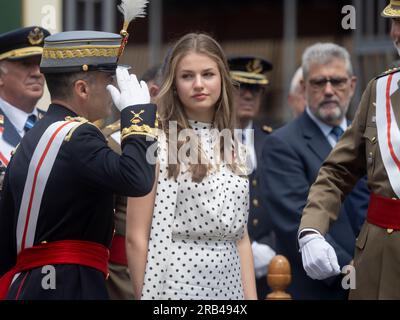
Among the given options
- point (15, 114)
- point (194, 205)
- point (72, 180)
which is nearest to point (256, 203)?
point (15, 114)

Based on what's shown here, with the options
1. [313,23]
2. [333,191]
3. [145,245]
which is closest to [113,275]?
[145,245]

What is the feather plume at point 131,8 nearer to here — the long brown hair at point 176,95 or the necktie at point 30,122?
the long brown hair at point 176,95

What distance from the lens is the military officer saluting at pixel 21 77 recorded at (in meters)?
5.86

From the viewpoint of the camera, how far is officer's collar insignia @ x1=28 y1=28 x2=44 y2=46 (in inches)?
235

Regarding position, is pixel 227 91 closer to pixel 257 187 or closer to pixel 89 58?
pixel 89 58

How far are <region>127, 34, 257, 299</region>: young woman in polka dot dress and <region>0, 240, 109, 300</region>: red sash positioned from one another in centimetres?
33

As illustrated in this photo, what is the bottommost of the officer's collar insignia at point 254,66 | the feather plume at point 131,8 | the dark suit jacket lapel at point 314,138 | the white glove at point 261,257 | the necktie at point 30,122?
the white glove at point 261,257

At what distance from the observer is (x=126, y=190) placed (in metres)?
4.14

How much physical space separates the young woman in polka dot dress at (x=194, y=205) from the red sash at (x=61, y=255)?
33 cm

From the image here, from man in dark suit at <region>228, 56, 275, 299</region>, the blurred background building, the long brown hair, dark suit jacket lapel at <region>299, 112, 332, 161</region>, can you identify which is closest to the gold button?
man in dark suit at <region>228, 56, 275, 299</region>

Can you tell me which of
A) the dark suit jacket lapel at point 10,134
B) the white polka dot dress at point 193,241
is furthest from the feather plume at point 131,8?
the dark suit jacket lapel at point 10,134

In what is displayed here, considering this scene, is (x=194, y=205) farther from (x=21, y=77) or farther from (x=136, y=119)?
(x=21, y=77)

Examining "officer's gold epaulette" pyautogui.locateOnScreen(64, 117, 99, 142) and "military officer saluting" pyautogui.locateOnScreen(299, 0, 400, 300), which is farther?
"military officer saluting" pyautogui.locateOnScreen(299, 0, 400, 300)

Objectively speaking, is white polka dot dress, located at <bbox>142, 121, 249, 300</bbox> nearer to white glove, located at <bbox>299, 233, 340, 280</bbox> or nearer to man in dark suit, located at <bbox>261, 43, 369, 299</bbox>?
white glove, located at <bbox>299, 233, 340, 280</bbox>
